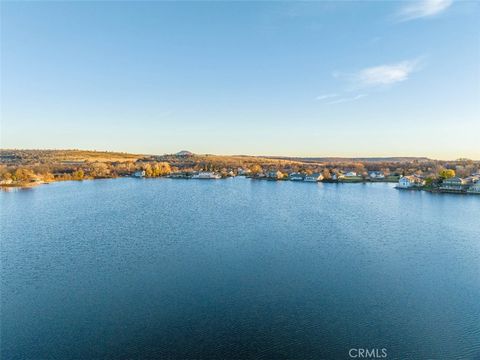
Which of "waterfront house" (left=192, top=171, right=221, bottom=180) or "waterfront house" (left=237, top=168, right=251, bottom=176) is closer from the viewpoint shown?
"waterfront house" (left=192, top=171, right=221, bottom=180)

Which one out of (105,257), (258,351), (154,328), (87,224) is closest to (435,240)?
(258,351)

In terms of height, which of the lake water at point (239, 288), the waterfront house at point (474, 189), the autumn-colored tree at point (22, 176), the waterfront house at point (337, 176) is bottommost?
the lake water at point (239, 288)

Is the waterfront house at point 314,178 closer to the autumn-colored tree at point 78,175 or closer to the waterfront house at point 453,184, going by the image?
the waterfront house at point 453,184

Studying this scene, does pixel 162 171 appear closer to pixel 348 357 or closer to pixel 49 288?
pixel 49 288

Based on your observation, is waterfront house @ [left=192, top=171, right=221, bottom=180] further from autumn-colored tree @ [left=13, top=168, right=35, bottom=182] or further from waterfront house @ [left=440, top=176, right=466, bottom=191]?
waterfront house @ [left=440, top=176, right=466, bottom=191]

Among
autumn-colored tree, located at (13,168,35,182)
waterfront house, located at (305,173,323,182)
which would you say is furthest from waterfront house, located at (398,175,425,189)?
autumn-colored tree, located at (13,168,35,182)

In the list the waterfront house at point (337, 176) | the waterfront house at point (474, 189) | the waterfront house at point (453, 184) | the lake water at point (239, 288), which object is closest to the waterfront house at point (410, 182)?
the waterfront house at point (453, 184)
